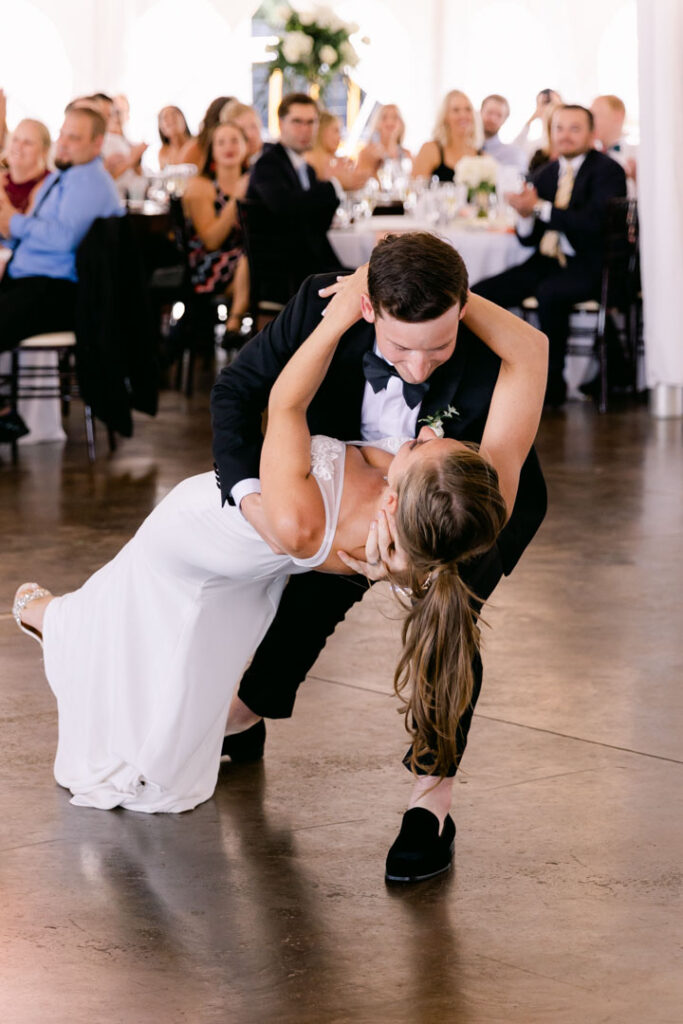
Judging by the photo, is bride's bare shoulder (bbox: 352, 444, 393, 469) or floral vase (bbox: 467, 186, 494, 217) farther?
floral vase (bbox: 467, 186, 494, 217)

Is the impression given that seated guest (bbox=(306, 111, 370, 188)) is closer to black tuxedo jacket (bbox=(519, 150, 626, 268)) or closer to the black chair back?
the black chair back

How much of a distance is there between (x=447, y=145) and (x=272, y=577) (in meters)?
7.06

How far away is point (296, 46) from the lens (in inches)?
397

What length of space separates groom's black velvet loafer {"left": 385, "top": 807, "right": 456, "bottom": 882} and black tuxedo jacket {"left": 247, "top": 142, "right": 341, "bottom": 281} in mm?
5454

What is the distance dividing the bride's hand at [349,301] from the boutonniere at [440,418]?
0.21 metres

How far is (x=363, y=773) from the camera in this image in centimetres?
301

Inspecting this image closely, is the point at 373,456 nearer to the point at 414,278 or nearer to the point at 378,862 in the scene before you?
the point at 414,278

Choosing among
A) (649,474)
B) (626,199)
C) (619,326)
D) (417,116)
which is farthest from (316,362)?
(417,116)

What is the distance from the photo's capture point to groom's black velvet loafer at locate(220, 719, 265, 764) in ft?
10.2

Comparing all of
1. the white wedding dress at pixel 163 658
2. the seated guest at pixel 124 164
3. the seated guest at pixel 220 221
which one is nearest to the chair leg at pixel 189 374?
the seated guest at pixel 220 221

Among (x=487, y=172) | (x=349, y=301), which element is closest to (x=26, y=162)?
(x=487, y=172)

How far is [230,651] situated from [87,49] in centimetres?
1400

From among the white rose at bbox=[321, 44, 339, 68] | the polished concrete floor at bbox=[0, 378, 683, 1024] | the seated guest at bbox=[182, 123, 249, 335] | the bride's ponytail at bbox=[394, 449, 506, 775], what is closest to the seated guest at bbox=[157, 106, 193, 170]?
the white rose at bbox=[321, 44, 339, 68]

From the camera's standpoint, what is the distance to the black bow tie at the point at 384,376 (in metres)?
2.61
